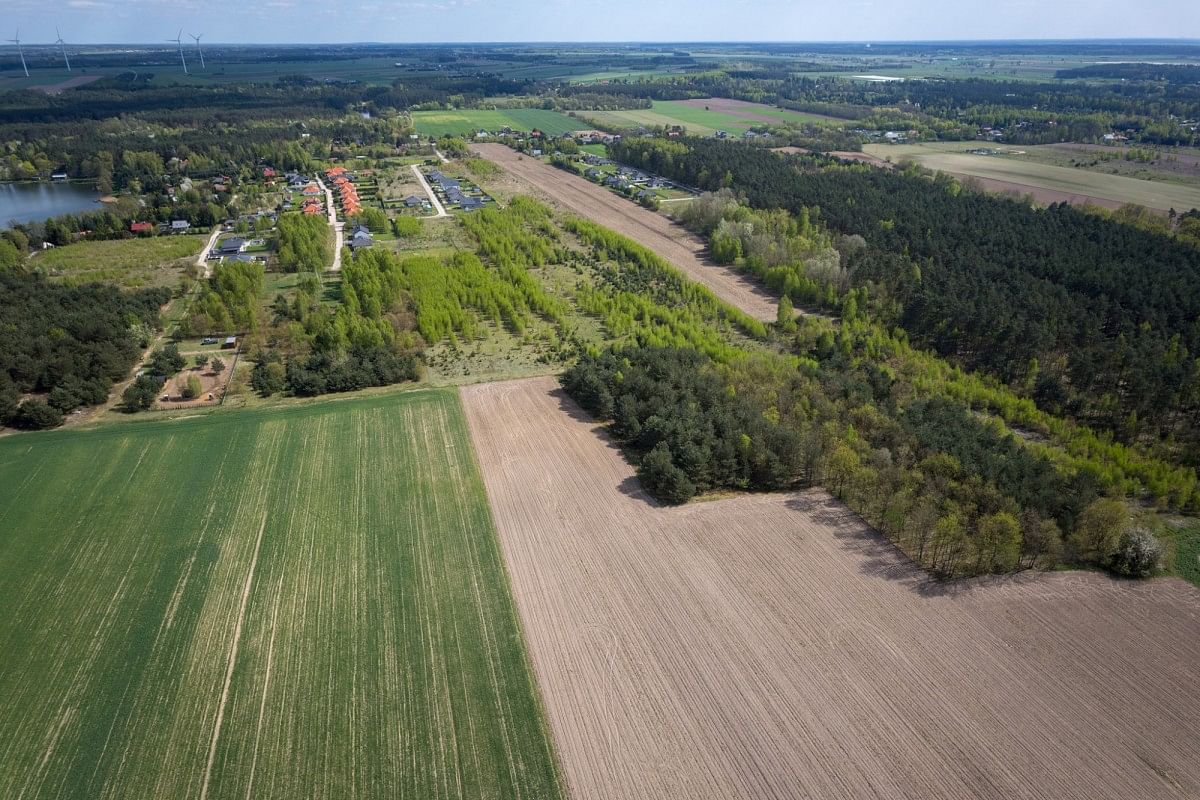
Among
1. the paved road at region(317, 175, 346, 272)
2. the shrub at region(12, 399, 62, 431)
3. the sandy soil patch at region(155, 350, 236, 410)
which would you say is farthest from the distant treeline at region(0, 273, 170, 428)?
the paved road at region(317, 175, 346, 272)

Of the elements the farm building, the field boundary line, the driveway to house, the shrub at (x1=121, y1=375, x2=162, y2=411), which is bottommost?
the field boundary line

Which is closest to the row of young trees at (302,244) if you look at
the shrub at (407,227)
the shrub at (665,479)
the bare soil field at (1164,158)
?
the shrub at (407,227)

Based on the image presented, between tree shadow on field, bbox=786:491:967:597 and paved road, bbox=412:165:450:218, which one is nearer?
tree shadow on field, bbox=786:491:967:597

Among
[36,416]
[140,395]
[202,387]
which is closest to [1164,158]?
[202,387]

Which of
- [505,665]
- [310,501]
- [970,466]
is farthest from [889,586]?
[310,501]

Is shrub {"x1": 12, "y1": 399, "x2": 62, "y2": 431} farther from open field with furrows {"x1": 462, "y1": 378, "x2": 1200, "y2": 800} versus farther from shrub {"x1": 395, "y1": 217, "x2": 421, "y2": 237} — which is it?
shrub {"x1": 395, "y1": 217, "x2": 421, "y2": 237}

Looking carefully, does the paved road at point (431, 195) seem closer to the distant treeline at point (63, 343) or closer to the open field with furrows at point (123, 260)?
the open field with furrows at point (123, 260)
